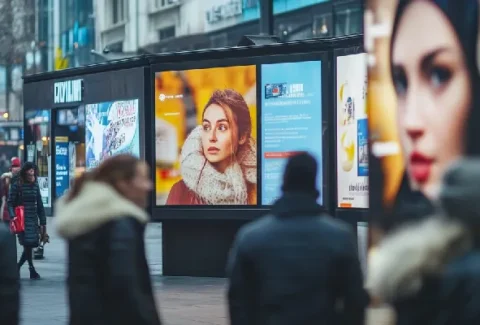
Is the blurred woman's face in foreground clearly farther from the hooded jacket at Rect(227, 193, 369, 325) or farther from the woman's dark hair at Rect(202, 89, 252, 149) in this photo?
the woman's dark hair at Rect(202, 89, 252, 149)

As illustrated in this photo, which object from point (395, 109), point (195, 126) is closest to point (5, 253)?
point (395, 109)

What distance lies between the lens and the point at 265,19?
17469 millimetres

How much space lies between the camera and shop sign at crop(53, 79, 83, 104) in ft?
59.6

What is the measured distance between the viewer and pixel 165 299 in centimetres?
1403

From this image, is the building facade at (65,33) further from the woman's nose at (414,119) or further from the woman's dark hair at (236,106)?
the woman's nose at (414,119)

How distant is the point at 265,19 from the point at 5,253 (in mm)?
11648

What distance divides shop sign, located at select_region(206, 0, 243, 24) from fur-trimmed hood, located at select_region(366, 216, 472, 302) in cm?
4100

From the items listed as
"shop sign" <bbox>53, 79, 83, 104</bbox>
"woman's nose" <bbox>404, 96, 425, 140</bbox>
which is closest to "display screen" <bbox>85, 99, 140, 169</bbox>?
"shop sign" <bbox>53, 79, 83, 104</bbox>

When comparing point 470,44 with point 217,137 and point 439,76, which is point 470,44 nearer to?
point 439,76

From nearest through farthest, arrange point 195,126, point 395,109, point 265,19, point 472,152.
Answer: point 472,152, point 395,109, point 195,126, point 265,19

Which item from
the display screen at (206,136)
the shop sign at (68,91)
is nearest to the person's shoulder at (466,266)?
the display screen at (206,136)

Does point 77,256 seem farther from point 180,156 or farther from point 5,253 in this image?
point 180,156

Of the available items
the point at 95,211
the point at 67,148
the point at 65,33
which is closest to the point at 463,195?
the point at 95,211

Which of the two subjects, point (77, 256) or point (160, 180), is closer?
point (77, 256)
